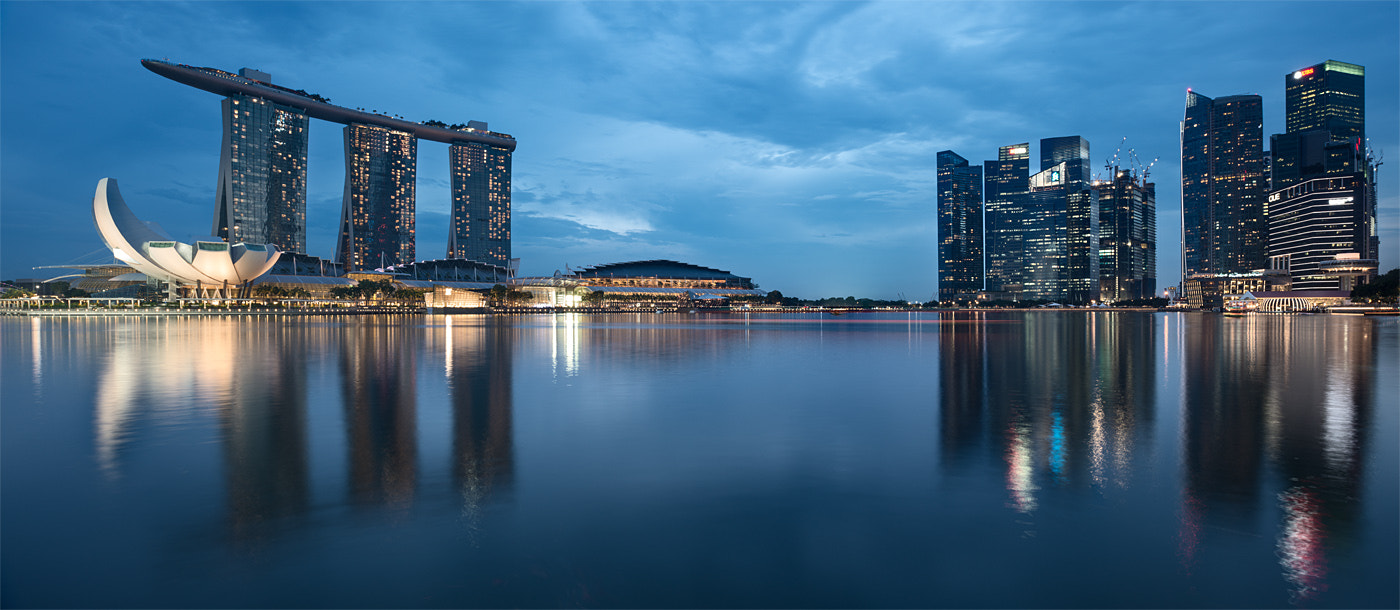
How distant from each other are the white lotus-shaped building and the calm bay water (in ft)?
457

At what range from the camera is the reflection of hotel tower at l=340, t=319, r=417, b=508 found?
9.34m

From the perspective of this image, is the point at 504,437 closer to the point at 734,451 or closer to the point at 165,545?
the point at 734,451

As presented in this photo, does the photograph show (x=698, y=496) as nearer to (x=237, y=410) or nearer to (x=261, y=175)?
(x=237, y=410)

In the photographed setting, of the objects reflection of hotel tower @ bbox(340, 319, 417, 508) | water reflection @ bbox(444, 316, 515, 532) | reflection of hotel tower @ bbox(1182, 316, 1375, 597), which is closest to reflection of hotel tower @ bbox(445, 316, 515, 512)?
water reflection @ bbox(444, 316, 515, 532)

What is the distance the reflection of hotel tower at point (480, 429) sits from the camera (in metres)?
9.56

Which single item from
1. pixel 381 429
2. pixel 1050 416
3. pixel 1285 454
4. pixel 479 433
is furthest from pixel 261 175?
pixel 1285 454

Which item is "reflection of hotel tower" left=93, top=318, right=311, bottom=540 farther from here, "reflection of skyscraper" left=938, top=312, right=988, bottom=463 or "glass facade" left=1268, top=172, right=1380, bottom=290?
"glass facade" left=1268, top=172, right=1380, bottom=290

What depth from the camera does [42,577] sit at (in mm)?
6406

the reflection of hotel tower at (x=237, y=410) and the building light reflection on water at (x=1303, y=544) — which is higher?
the reflection of hotel tower at (x=237, y=410)

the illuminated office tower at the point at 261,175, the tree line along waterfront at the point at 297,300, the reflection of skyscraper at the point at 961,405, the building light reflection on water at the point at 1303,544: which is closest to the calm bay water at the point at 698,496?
the building light reflection on water at the point at 1303,544

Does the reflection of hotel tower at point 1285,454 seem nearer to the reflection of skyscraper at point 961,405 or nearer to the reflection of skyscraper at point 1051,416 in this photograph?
the reflection of skyscraper at point 1051,416

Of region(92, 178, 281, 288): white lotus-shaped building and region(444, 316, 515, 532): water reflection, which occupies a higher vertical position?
region(92, 178, 281, 288): white lotus-shaped building


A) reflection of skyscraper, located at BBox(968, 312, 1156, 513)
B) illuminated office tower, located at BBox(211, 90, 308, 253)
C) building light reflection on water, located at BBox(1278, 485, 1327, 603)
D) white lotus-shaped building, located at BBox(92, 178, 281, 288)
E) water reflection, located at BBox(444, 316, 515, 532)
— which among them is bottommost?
building light reflection on water, located at BBox(1278, 485, 1327, 603)

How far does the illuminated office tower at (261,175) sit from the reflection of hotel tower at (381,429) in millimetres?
188717
